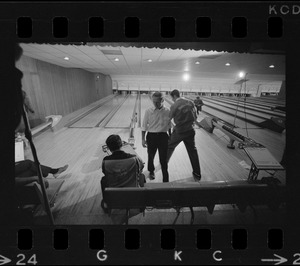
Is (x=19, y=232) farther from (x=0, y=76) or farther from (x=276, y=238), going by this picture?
(x=276, y=238)

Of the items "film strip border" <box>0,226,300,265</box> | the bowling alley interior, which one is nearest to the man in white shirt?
the bowling alley interior

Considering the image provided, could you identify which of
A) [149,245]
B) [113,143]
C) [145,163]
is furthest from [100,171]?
[149,245]

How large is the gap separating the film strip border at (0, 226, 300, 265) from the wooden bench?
20cm

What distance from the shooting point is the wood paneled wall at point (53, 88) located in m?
4.97

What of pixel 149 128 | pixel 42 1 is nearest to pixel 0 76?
pixel 42 1

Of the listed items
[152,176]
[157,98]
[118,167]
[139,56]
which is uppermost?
[139,56]

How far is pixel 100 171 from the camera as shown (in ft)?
10.8

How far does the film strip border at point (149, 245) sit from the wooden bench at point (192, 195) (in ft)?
0.67

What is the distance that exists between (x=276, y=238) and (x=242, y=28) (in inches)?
67.4

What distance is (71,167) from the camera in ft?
11.1

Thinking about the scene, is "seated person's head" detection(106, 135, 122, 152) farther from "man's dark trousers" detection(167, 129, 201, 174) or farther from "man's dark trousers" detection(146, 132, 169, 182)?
"man's dark trousers" detection(167, 129, 201, 174)

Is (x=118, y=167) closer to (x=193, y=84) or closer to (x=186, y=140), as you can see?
(x=186, y=140)

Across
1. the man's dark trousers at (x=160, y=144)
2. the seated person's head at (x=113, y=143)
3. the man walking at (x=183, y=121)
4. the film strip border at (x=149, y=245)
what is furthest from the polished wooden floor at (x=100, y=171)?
the seated person's head at (x=113, y=143)

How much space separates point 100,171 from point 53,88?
3.99 metres
